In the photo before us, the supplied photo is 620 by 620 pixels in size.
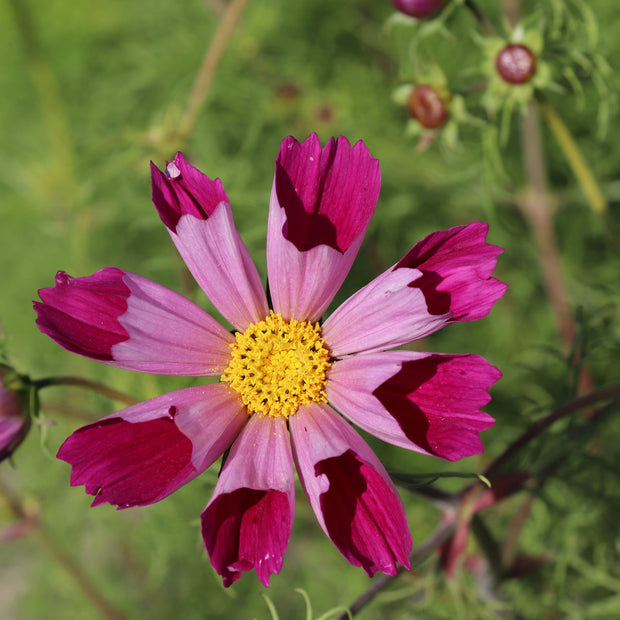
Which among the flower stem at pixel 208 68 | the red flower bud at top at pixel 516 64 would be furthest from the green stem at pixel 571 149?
the flower stem at pixel 208 68

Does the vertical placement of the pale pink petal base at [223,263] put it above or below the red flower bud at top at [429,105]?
below

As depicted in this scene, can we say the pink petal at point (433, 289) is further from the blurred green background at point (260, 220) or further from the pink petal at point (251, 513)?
the blurred green background at point (260, 220)

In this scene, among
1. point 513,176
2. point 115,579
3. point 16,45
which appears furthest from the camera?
point 16,45

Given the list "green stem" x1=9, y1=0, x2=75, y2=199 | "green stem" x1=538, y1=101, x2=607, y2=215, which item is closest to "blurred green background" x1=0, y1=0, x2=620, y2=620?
"green stem" x1=9, y1=0, x2=75, y2=199

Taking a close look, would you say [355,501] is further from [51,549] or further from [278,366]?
[51,549]

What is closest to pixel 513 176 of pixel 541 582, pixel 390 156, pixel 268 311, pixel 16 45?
pixel 390 156

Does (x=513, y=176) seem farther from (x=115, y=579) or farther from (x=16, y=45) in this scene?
(x=16, y=45)

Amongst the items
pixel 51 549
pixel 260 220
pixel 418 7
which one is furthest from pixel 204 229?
pixel 51 549
